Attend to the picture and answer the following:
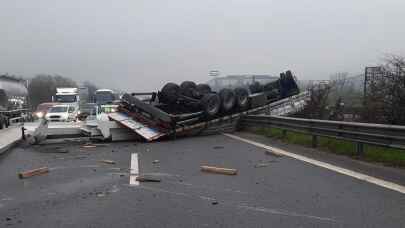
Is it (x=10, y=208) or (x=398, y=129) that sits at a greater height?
(x=398, y=129)

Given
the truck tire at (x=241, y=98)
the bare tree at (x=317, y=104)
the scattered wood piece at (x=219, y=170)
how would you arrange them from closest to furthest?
the scattered wood piece at (x=219, y=170)
the truck tire at (x=241, y=98)
the bare tree at (x=317, y=104)

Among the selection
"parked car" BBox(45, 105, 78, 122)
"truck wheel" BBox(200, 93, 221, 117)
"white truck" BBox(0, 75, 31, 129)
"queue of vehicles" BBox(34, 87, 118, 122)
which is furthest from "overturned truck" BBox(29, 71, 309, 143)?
"parked car" BBox(45, 105, 78, 122)

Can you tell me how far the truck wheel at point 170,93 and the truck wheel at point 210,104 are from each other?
1.18 metres

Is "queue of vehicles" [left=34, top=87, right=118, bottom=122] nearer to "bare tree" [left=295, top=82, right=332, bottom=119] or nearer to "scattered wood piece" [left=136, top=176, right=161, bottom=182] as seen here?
"bare tree" [left=295, top=82, right=332, bottom=119]

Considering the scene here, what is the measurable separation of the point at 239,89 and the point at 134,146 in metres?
5.61

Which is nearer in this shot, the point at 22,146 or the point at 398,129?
the point at 398,129

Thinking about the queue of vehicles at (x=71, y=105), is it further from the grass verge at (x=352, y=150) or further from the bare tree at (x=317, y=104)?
the grass verge at (x=352, y=150)

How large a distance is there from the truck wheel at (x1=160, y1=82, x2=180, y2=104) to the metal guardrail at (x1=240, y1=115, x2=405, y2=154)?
161 inches

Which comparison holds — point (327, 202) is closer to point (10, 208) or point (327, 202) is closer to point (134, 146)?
point (10, 208)

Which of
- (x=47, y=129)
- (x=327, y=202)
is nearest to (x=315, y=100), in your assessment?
(x=47, y=129)

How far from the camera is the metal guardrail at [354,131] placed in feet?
27.6

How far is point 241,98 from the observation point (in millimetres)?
17438

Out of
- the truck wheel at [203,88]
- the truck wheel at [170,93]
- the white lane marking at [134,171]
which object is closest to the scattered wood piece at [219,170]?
the white lane marking at [134,171]

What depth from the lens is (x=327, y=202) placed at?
568 centimetres
